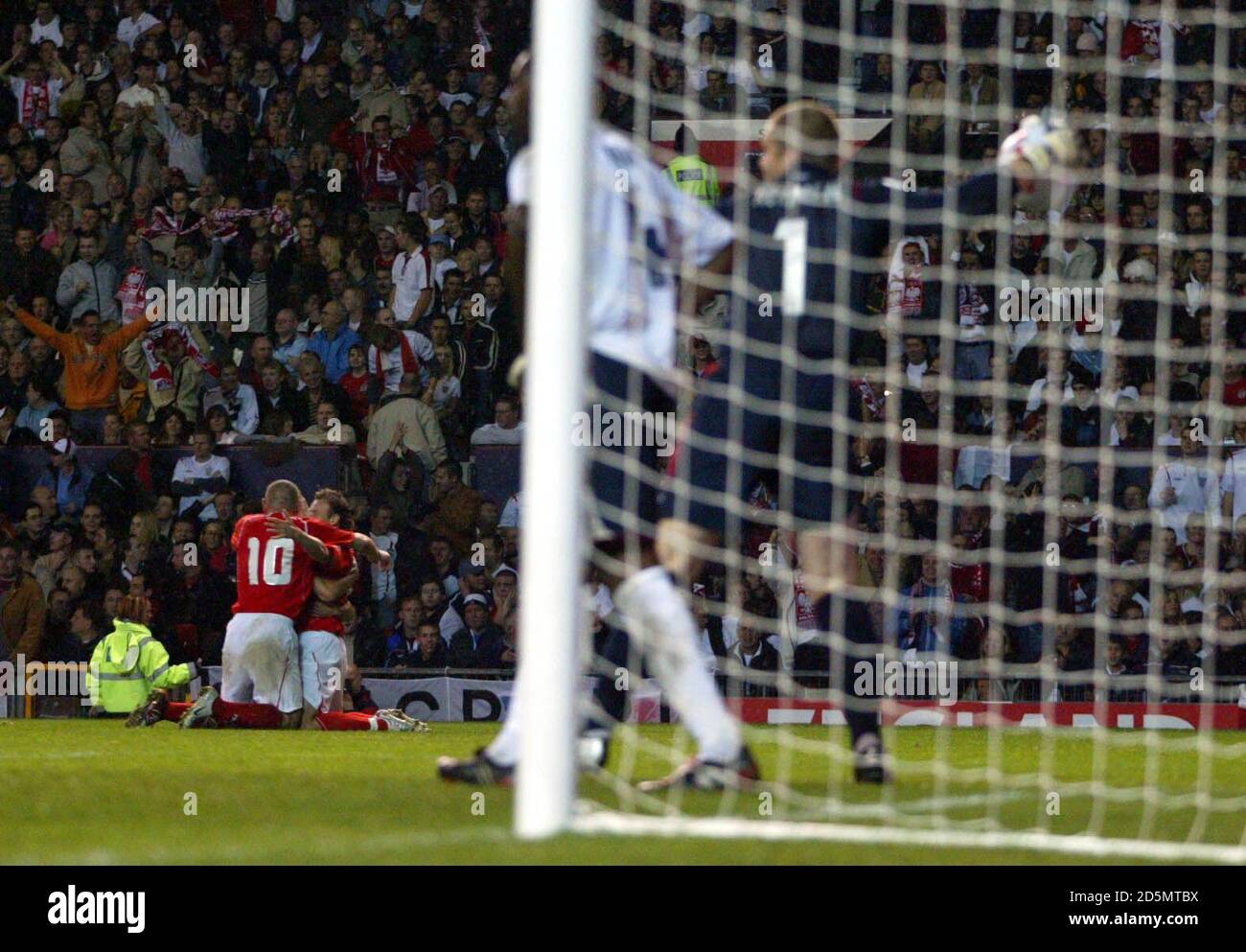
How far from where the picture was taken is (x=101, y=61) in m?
15.9

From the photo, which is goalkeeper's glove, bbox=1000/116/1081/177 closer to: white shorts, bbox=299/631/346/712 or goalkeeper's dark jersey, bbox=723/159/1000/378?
goalkeeper's dark jersey, bbox=723/159/1000/378

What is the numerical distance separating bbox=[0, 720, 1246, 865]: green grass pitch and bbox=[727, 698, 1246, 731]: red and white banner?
240cm

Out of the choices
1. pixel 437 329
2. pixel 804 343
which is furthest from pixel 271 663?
pixel 804 343

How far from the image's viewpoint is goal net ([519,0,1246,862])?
597cm

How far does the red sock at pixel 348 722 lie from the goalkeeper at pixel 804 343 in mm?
5382

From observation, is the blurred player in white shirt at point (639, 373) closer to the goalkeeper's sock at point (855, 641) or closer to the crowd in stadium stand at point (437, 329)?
the goalkeeper's sock at point (855, 641)

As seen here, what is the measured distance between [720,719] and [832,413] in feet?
3.92

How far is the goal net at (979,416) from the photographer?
235 inches

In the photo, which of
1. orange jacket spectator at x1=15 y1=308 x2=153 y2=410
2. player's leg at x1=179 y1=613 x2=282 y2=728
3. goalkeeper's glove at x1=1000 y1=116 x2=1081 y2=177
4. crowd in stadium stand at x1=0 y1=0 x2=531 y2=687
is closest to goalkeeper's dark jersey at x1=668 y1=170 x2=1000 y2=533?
goalkeeper's glove at x1=1000 y1=116 x2=1081 y2=177

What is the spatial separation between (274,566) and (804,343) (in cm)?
542

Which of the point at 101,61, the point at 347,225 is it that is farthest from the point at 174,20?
the point at 347,225

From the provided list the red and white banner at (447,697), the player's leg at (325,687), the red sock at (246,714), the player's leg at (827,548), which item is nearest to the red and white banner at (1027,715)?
the red and white banner at (447,697)

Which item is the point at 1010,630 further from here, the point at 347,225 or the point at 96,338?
the point at 96,338

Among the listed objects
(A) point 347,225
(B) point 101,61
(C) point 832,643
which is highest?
(B) point 101,61
